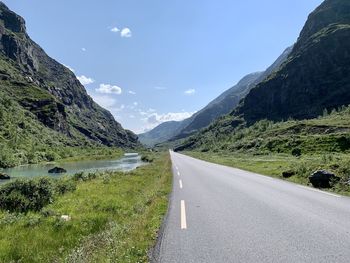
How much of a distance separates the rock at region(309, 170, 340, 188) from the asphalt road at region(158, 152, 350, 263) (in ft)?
11.4

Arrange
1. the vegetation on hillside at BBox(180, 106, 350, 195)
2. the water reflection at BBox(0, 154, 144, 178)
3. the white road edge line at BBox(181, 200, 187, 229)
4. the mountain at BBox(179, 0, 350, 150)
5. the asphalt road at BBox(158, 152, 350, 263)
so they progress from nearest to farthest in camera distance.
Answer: the asphalt road at BBox(158, 152, 350, 263) < the white road edge line at BBox(181, 200, 187, 229) < the vegetation on hillside at BBox(180, 106, 350, 195) < the water reflection at BBox(0, 154, 144, 178) < the mountain at BBox(179, 0, 350, 150)

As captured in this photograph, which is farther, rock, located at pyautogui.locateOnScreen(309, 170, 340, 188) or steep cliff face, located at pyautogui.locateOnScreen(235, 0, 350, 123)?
steep cliff face, located at pyautogui.locateOnScreen(235, 0, 350, 123)

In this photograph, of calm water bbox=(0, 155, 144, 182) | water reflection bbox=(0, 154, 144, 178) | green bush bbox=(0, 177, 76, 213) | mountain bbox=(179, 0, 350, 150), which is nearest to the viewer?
green bush bbox=(0, 177, 76, 213)

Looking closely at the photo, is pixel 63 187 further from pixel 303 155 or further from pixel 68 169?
pixel 68 169

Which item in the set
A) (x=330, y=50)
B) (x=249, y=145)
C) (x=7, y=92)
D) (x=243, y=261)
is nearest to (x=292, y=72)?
(x=330, y=50)

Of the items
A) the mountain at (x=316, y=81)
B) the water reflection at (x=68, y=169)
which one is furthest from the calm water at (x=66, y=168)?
the mountain at (x=316, y=81)

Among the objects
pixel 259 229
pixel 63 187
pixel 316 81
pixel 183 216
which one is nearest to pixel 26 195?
pixel 63 187

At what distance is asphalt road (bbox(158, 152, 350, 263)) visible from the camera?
309 inches

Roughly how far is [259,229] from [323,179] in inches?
458

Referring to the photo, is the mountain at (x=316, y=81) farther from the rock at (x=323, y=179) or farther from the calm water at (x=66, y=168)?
the rock at (x=323, y=179)

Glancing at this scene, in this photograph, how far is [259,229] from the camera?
33.6 feet

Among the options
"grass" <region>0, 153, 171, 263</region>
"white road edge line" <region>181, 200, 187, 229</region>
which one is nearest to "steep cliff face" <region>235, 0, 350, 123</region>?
"white road edge line" <region>181, 200, 187, 229</region>

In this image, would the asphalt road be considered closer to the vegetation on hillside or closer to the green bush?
the vegetation on hillside

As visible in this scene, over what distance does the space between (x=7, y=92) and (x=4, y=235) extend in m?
186
